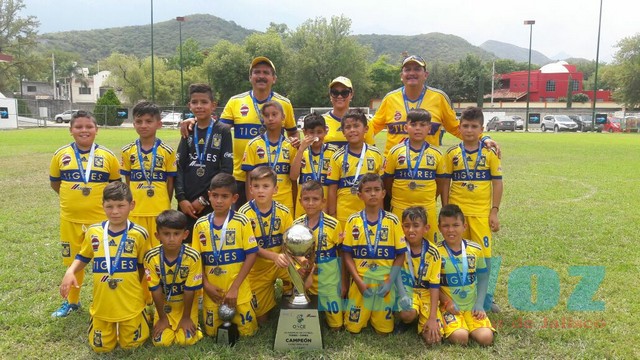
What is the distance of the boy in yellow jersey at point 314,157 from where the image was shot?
4.19 metres

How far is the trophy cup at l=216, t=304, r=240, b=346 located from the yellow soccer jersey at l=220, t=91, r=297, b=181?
1.46 metres

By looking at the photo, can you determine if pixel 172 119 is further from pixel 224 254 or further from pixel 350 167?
pixel 224 254

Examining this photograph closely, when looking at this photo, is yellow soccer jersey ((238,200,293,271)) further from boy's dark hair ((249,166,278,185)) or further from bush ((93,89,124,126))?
bush ((93,89,124,126))

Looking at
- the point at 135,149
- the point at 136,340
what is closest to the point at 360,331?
the point at 136,340

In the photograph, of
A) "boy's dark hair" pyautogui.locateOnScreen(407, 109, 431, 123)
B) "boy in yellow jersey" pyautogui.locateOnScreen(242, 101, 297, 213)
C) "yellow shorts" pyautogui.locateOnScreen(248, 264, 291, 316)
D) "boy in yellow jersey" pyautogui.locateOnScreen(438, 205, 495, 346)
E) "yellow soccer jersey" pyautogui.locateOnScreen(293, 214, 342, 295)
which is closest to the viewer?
"boy in yellow jersey" pyautogui.locateOnScreen(438, 205, 495, 346)

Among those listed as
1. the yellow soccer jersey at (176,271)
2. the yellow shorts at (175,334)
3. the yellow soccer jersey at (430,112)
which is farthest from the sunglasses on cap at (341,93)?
the yellow shorts at (175,334)

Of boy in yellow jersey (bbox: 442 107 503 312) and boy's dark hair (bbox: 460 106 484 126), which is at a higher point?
boy's dark hair (bbox: 460 106 484 126)

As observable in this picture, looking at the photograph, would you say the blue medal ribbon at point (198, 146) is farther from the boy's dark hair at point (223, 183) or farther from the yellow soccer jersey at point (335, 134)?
the yellow soccer jersey at point (335, 134)

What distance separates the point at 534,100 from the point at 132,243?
234ft

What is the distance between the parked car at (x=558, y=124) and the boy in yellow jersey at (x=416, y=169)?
1539 inches

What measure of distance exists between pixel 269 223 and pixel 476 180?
1.89 meters

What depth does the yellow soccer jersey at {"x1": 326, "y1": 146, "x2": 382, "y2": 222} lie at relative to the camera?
418 centimetres

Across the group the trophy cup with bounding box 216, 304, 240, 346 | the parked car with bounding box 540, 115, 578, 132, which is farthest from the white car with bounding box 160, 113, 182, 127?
the trophy cup with bounding box 216, 304, 240, 346

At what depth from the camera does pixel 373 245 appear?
3.80 meters
